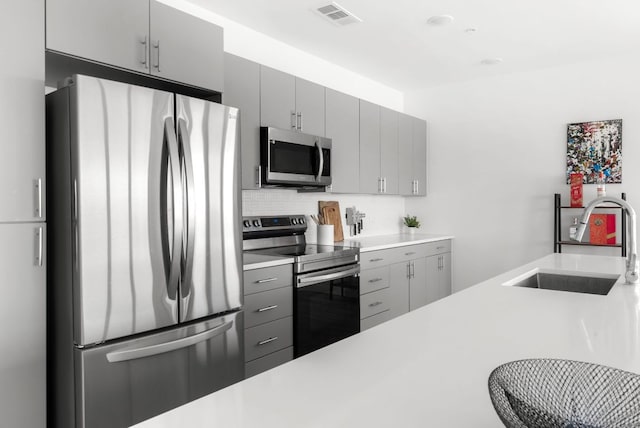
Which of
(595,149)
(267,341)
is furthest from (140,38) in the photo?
(595,149)

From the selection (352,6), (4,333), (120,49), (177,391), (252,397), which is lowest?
(177,391)

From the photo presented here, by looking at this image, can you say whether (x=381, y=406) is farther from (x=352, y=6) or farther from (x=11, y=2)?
(x=352, y=6)

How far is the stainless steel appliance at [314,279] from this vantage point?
3223 millimetres

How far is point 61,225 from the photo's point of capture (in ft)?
6.63

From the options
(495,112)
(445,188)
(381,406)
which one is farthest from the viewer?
(445,188)

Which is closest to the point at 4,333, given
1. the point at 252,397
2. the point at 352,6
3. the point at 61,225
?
the point at 61,225

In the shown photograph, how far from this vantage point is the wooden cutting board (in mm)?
4418

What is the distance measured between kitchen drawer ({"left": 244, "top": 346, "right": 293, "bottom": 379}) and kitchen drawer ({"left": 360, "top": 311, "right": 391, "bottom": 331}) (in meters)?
1.04

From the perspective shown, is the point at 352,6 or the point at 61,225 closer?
the point at 61,225

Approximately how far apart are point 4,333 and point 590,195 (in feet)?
15.9

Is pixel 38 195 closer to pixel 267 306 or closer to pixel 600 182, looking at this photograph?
pixel 267 306

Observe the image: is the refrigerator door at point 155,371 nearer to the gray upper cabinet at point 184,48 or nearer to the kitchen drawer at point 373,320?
the gray upper cabinet at point 184,48

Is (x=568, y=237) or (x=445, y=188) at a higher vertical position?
(x=445, y=188)

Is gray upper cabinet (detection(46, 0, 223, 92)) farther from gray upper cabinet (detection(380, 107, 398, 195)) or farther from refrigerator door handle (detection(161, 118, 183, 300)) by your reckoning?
gray upper cabinet (detection(380, 107, 398, 195))
